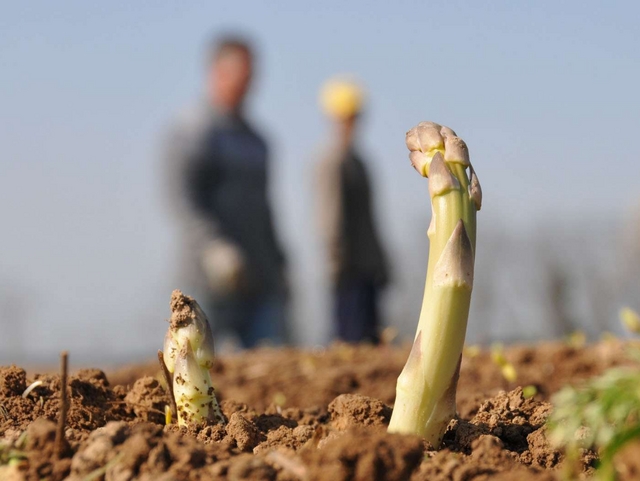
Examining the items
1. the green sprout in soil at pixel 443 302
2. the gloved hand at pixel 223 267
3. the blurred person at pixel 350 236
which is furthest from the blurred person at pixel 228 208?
the green sprout in soil at pixel 443 302

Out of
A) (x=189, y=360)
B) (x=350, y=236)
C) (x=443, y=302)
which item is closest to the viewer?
(x=443, y=302)

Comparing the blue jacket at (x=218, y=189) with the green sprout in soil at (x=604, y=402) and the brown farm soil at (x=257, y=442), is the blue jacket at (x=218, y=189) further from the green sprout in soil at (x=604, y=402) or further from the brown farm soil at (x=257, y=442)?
the green sprout in soil at (x=604, y=402)

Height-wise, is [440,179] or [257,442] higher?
[440,179]

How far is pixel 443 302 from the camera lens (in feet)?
5.79

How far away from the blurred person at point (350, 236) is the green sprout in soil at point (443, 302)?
23.9ft

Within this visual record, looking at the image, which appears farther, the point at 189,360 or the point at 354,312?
the point at 354,312

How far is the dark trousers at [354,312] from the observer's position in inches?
370

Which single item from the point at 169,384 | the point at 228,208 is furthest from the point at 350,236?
the point at 169,384

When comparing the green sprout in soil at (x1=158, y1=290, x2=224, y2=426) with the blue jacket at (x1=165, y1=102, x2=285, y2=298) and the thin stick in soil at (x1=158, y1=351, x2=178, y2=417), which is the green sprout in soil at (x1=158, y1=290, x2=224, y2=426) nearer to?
the thin stick in soil at (x1=158, y1=351, x2=178, y2=417)

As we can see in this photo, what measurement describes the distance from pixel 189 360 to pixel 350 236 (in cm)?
732

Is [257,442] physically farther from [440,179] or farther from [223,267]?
[223,267]

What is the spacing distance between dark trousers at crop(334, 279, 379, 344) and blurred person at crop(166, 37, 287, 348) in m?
1.41

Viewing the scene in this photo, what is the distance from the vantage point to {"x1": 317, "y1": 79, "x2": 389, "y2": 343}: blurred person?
9.12 meters

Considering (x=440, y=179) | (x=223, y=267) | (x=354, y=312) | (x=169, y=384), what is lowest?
(x=169, y=384)
